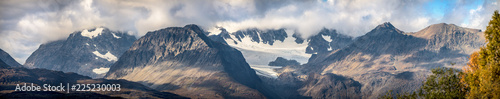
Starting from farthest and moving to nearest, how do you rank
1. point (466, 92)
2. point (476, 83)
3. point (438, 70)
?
point (438, 70) → point (466, 92) → point (476, 83)

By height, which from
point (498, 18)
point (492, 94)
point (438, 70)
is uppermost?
point (498, 18)

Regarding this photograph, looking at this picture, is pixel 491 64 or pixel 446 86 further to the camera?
pixel 446 86

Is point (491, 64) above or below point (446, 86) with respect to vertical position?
above

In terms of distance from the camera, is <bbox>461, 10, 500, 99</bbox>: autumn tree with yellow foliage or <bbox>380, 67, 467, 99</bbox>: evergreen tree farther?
<bbox>380, 67, 467, 99</bbox>: evergreen tree

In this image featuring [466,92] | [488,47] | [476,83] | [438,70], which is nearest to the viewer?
[488,47]

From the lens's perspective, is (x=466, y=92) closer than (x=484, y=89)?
No

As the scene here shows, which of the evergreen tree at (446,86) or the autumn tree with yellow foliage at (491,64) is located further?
the evergreen tree at (446,86)

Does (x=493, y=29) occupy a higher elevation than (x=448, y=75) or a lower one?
higher

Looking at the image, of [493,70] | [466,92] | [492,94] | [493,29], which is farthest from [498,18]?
[466,92]

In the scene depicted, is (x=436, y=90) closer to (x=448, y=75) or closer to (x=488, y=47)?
(x=448, y=75)
